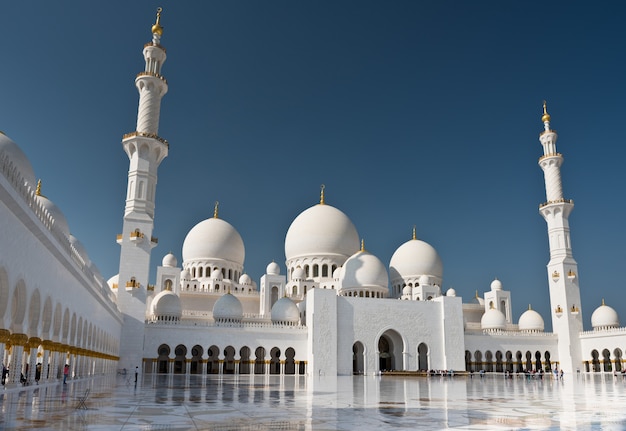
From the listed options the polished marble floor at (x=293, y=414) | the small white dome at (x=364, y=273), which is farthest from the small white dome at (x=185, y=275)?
the polished marble floor at (x=293, y=414)

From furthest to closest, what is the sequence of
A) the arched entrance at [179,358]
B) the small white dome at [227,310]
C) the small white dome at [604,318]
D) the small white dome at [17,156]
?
the small white dome at [604,318] → the small white dome at [227,310] → the arched entrance at [179,358] → the small white dome at [17,156]

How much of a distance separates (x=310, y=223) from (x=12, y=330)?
26061 mm

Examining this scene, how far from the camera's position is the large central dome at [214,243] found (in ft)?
115

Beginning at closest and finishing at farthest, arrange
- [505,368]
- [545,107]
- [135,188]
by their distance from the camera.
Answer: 1. [135,188]
2. [505,368]
3. [545,107]

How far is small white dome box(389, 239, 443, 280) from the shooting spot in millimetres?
36094

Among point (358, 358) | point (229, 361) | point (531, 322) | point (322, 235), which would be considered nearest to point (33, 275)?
point (229, 361)

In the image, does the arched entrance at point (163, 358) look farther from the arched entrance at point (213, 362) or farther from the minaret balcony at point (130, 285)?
the minaret balcony at point (130, 285)

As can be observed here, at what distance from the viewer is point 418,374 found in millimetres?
26391

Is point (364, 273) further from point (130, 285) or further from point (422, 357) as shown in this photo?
point (130, 285)

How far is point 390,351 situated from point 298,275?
696 centimetres

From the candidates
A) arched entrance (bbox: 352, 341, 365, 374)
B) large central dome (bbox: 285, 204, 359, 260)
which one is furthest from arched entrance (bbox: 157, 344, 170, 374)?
large central dome (bbox: 285, 204, 359, 260)

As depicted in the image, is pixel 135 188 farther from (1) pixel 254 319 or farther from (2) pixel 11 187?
(2) pixel 11 187

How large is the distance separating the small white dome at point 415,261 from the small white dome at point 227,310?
Result: 12.7 m

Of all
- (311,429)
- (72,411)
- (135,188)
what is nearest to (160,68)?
(135,188)
